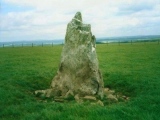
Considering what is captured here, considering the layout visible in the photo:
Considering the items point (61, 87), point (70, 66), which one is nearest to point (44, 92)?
point (61, 87)

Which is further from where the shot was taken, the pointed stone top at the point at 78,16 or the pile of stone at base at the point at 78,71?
the pointed stone top at the point at 78,16

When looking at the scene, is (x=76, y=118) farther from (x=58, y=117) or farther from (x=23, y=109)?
(x=23, y=109)

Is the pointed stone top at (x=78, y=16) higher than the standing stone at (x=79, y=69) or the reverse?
higher

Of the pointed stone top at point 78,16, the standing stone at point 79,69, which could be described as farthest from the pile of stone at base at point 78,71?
the pointed stone top at point 78,16

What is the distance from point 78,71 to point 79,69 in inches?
3.7

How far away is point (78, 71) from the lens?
13148 mm

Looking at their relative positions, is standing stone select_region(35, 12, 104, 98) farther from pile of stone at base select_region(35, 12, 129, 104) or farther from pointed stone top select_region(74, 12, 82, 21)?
pointed stone top select_region(74, 12, 82, 21)

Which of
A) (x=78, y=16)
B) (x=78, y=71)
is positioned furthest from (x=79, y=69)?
(x=78, y=16)

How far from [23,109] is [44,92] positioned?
294 centimetres

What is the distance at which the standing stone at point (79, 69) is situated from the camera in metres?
13.1

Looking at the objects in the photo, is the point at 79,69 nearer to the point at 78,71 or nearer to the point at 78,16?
the point at 78,71

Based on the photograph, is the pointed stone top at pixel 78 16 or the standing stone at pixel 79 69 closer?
the standing stone at pixel 79 69

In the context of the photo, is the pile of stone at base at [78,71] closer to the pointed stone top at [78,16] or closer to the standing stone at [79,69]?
the standing stone at [79,69]

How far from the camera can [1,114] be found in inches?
404
